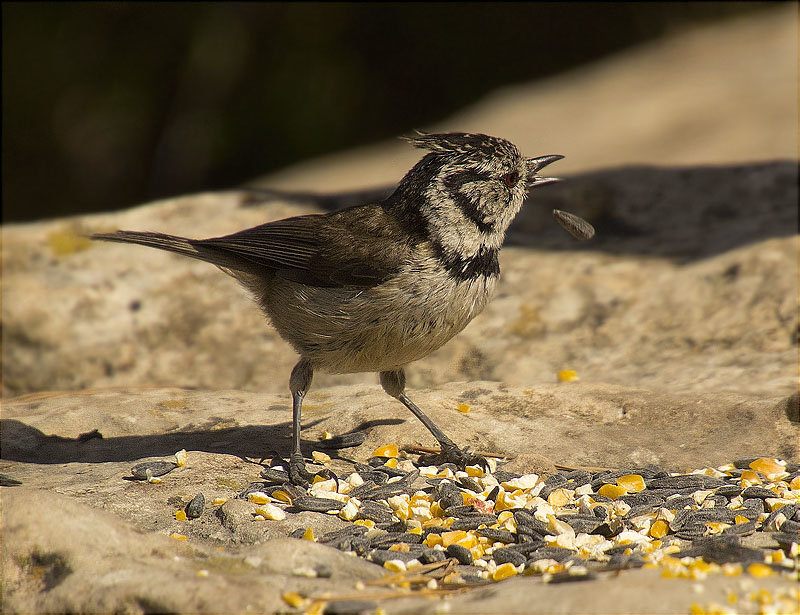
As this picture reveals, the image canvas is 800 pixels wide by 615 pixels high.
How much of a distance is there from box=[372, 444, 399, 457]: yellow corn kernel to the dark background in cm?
836

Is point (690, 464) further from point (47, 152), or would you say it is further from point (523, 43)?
point (523, 43)

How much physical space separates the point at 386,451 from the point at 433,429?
0.28 meters

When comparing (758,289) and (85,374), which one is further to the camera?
(85,374)

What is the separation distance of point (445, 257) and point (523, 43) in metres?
11.4

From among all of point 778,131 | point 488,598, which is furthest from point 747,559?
point 778,131

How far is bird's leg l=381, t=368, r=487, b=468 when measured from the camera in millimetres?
4459

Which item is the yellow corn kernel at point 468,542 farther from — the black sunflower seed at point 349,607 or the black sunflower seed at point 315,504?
the black sunflower seed at point 349,607

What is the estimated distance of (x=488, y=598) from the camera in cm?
271

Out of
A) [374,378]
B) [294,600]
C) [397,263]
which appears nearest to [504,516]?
[397,263]

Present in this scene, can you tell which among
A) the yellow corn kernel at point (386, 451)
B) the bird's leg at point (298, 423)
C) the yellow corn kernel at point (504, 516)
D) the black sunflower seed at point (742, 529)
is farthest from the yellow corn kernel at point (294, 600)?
the yellow corn kernel at point (386, 451)

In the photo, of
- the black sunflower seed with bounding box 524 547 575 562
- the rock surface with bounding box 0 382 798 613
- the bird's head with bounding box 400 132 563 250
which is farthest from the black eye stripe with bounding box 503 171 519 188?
the black sunflower seed with bounding box 524 547 575 562

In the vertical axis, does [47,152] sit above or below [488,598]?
above

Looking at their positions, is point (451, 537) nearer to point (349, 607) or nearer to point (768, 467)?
point (349, 607)

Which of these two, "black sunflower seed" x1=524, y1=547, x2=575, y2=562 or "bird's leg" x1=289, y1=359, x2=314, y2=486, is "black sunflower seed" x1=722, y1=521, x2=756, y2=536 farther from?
"bird's leg" x1=289, y1=359, x2=314, y2=486
